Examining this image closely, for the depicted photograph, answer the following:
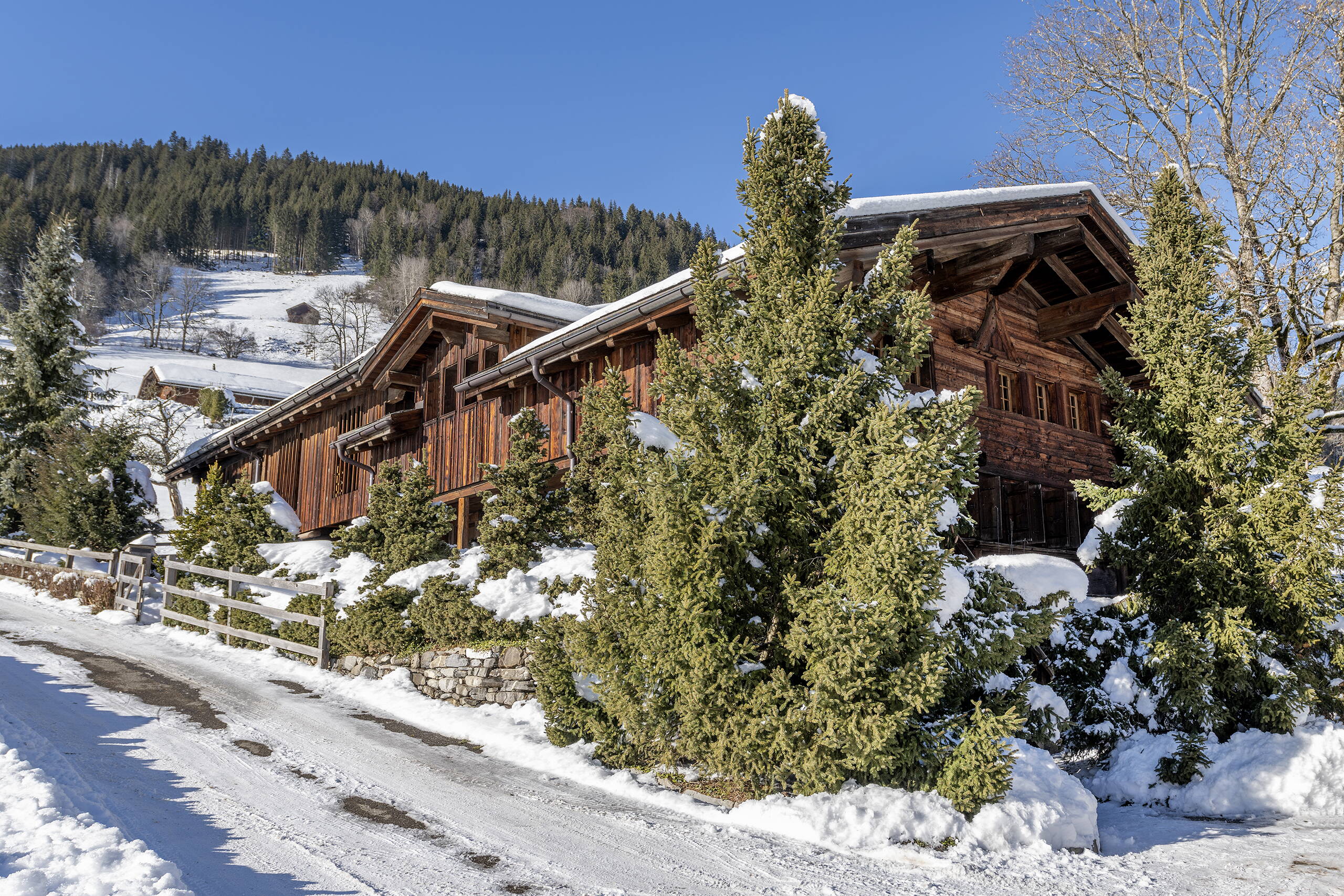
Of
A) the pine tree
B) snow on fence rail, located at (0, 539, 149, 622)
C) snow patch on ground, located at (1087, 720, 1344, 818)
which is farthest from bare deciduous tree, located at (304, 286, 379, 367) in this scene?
snow patch on ground, located at (1087, 720, 1344, 818)

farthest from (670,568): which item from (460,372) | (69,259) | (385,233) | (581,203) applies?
(581,203)

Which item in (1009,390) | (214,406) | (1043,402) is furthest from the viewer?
(214,406)

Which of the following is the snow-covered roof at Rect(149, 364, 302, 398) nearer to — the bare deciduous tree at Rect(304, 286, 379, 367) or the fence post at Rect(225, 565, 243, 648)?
the bare deciduous tree at Rect(304, 286, 379, 367)

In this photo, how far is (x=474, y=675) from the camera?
11328 mm

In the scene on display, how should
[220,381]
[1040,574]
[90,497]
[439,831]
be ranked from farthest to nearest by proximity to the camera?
[220,381]
[90,497]
[1040,574]
[439,831]

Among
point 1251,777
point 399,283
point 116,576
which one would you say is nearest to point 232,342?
point 399,283

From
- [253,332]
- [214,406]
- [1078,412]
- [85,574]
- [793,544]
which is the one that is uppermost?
[253,332]

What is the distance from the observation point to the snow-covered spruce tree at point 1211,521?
362 inches

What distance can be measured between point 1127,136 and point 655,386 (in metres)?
17.1

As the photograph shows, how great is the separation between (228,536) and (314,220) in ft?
356

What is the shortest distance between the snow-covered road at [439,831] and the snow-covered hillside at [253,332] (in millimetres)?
44980

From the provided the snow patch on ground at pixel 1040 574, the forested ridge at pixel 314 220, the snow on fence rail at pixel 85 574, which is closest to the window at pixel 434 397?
the snow on fence rail at pixel 85 574

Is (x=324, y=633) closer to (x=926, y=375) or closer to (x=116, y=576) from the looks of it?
(x=116, y=576)

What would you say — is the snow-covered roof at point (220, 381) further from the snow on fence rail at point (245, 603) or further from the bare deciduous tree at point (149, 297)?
the snow on fence rail at point (245, 603)
